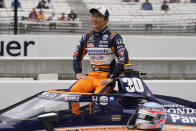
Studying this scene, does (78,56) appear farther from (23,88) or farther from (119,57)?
(23,88)

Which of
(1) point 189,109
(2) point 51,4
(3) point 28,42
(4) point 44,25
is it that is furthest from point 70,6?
(1) point 189,109

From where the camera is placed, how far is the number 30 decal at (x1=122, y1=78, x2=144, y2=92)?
5.46 m

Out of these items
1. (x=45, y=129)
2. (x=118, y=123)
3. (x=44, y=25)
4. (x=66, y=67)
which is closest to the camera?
(x=45, y=129)

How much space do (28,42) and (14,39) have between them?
1.40 ft

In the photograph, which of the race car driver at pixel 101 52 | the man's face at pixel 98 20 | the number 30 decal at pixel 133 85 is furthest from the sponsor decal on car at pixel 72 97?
the man's face at pixel 98 20

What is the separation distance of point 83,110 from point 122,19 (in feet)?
38.4

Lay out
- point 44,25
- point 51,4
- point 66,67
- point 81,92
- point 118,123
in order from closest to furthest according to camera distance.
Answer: point 118,123 → point 81,92 → point 66,67 → point 44,25 → point 51,4

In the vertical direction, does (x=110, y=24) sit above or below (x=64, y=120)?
above

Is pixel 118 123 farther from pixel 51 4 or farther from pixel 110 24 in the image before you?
pixel 51 4

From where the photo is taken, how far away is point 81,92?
548cm

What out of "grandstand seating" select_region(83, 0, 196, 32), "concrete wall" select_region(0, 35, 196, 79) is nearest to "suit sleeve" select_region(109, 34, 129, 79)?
"concrete wall" select_region(0, 35, 196, 79)

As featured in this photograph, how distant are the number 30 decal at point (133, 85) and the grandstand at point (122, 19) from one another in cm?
841

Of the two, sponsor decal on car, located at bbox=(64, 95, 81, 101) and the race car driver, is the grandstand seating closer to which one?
the race car driver

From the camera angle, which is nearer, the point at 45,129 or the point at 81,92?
the point at 45,129
